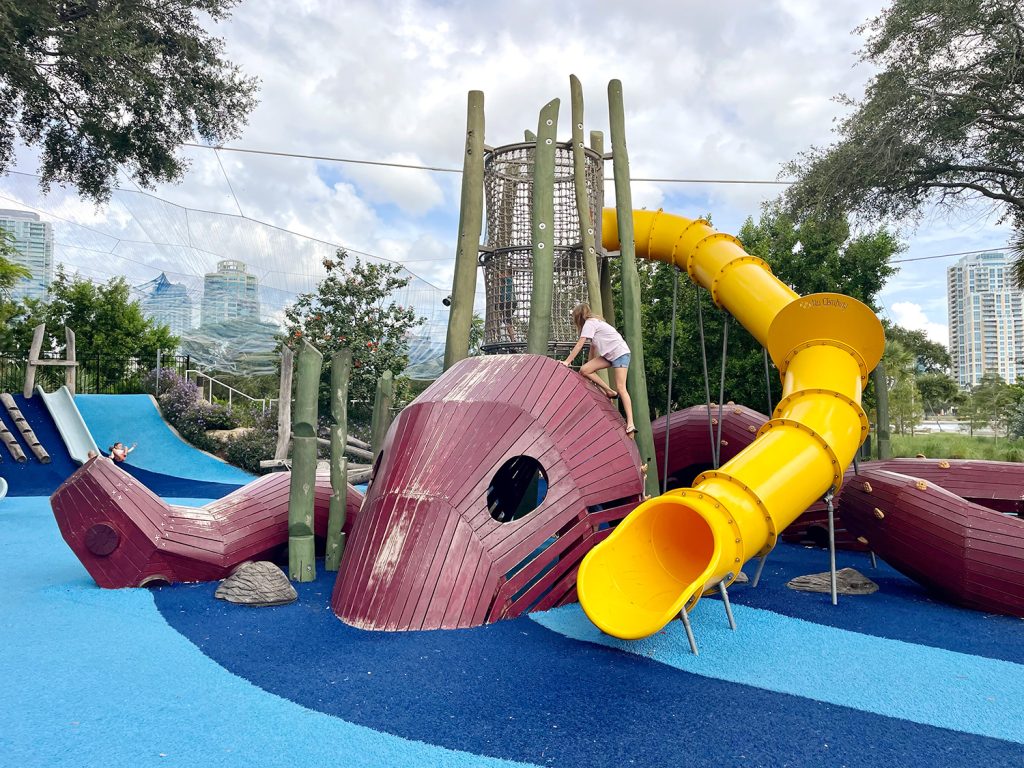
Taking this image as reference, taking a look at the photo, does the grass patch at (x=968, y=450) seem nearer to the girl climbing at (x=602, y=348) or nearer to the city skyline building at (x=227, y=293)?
the girl climbing at (x=602, y=348)

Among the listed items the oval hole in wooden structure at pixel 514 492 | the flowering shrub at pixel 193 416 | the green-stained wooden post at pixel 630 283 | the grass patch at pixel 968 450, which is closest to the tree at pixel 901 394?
the grass patch at pixel 968 450

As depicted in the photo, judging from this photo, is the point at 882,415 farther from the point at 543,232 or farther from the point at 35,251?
the point at 35,251

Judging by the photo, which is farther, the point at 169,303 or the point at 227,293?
the point at 169,303

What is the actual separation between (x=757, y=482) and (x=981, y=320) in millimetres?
87059

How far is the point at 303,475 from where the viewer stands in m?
6.21

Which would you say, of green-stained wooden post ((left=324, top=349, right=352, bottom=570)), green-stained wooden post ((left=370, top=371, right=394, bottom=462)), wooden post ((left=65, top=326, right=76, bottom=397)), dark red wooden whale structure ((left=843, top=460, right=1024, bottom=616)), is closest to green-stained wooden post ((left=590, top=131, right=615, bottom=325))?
green-stained wooden post ((left=370, top=371, right=394, bottom=462))

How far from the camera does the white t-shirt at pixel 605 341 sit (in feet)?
20.8

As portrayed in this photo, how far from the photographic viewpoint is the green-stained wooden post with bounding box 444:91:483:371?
290 inches

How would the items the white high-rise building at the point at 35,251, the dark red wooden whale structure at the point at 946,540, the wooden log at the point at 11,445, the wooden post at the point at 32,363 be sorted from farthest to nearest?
the white high-rise building at the point at 35,251 → the wooden post at the point at 32,363 → the wooden log at the point at 11,445 → the dark red wooden whale structure at the point at 946,540

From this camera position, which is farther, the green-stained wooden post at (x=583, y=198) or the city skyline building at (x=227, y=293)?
the city skyline building at (x=227, y=293)

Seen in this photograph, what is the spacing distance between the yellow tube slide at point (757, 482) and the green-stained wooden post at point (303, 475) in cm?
277

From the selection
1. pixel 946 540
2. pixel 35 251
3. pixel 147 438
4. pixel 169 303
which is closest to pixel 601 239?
pixel 946 540

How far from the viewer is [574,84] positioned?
7848 millimetres

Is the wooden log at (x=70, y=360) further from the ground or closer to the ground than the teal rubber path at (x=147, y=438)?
further from the ground
